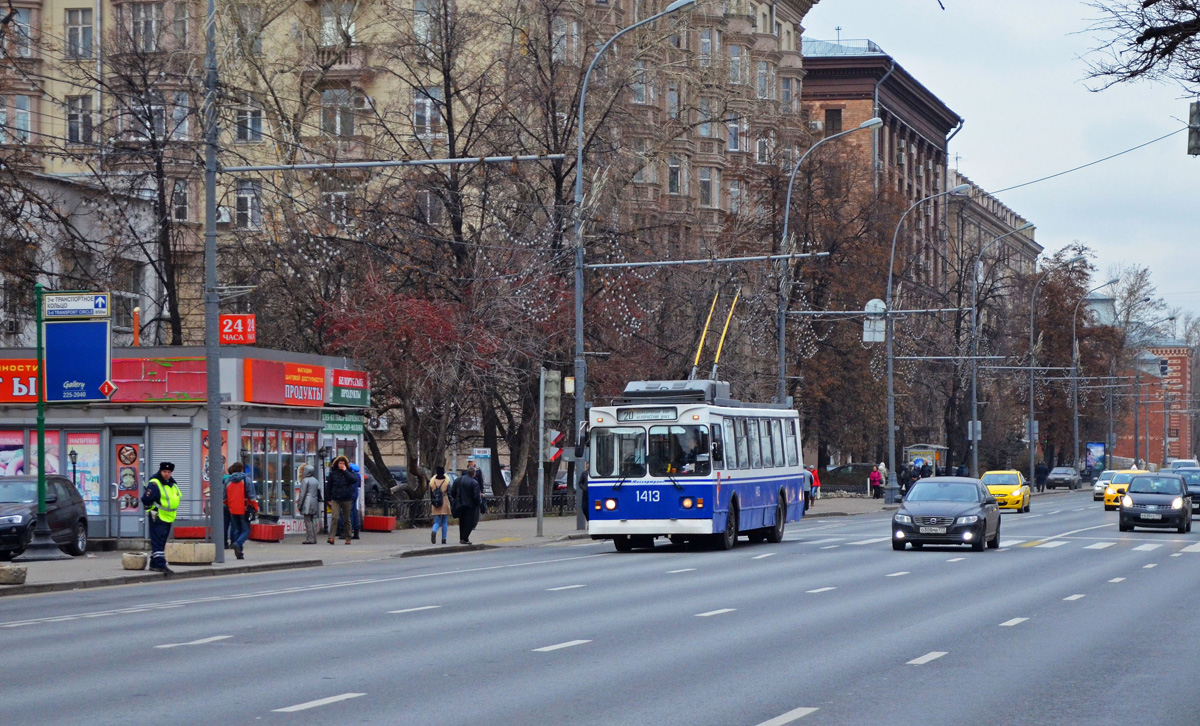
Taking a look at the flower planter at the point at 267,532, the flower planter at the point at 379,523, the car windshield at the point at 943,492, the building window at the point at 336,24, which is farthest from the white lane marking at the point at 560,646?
the building window at the point at 336,24

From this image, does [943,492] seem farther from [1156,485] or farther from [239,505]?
[239,505]

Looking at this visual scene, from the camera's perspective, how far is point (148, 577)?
24.5 m

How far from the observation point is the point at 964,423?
300 ft

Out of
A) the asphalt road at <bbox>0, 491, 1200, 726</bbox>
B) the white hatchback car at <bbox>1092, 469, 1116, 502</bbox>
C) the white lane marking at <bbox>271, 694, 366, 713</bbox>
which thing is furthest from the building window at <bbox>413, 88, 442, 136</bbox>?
the white lane marking at <bbox>271, 694, 366, 713</bbox>

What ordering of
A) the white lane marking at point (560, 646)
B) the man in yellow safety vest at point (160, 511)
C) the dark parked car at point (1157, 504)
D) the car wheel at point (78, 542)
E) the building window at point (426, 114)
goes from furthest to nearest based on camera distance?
the building window at point (426, 114) → the dark parked car at point (1157, 504) → the car wheel at point (78, 542) → the man in yellow safety vest at point (160, 511) → the white lane marking at point (560, 646)

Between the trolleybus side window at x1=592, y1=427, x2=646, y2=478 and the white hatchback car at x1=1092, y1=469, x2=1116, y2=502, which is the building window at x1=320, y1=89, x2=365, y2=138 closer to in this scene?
the trolleybus side window at x1=592, y1=427, x2=646, y2=478

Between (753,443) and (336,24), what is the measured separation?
66.7ft

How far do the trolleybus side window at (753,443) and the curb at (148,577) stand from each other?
9.10 meters

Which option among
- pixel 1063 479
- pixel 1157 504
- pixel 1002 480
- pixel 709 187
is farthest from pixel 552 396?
pixel 1063 479

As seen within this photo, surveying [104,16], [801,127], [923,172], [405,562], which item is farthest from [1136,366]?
[405,562]

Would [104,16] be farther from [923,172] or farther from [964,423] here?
[923,172]

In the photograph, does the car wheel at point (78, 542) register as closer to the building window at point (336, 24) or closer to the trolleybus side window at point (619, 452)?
the trolleybus side window at point (619, 452)

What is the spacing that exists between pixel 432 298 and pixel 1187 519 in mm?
20231

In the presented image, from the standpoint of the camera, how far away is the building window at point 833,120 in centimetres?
9844
